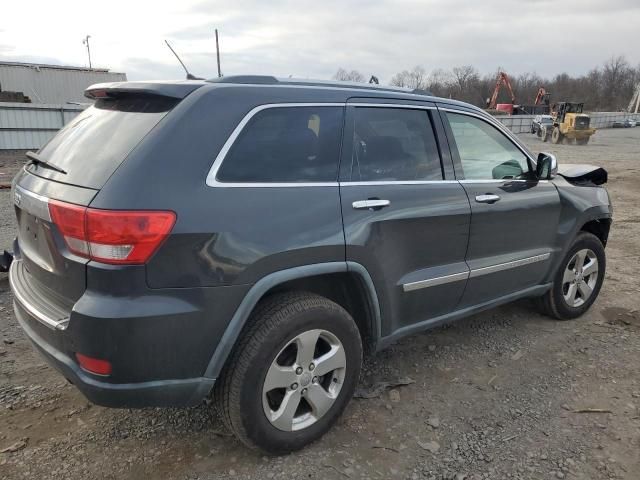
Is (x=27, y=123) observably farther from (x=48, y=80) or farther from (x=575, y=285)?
(x=48, y=80)

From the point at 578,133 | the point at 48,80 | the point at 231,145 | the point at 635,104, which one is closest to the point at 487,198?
the point at 231,145

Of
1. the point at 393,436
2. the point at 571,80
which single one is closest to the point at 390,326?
the point at 393,436

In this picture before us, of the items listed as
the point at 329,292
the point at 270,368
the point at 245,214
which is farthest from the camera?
the point at 329,292

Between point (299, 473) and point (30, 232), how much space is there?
5.95 ft

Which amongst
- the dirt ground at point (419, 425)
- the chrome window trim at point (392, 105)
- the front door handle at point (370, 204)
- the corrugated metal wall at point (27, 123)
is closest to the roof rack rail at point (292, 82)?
the chrome window trim at point (392, 105)

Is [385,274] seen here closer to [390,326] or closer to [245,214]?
[390,326]

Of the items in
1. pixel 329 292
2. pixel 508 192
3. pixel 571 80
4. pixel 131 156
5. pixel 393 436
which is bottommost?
pixel 393 436

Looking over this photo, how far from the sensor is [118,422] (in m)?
2.95

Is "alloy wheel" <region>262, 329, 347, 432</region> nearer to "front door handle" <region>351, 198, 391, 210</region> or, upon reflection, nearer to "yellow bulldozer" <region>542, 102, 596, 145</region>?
"front door handle" <region>351, 198, 391, 210</region>

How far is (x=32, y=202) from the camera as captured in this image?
250 centimetres

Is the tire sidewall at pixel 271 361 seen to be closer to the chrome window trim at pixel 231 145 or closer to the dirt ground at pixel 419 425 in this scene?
the dirt ground at pixel 419 425

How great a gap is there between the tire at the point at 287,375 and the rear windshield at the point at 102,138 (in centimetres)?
95

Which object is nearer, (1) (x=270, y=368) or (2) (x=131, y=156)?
(2) (x=131, y=156)

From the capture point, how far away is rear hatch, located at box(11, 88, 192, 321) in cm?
220
